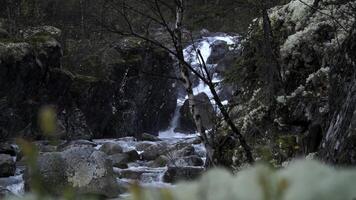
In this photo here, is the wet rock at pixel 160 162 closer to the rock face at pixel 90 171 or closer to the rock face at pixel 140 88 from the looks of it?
the rock face at pixel 90 171

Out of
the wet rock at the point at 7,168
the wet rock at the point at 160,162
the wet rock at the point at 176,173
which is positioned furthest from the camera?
the wet rock at the point at 160,162

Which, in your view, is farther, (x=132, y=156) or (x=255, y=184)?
(x=132, y=156)

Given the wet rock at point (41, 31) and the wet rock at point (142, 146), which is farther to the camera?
the wet rock at point (41, 31)

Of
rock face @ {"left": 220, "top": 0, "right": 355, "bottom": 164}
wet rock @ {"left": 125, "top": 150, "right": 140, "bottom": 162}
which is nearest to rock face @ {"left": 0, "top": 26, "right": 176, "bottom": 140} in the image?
wet rock @ {"left": 125, "top": 150, "right": 140, "bottom": 162}

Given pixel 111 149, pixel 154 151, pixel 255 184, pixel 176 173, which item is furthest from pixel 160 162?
pixel 255 184

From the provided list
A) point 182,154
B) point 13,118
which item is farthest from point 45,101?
point 182,154

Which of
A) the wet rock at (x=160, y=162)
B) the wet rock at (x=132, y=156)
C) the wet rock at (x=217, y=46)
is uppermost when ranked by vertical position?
the wet rock at (x=217, y=46)

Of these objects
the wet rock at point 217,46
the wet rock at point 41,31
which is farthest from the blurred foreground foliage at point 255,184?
the wet rock at point 41,31

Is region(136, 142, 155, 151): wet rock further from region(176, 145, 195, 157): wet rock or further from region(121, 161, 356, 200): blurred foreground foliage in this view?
region(121, 161, 356, 200): blurred foreground foliage

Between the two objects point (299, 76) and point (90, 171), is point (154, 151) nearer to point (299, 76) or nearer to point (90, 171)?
point (90, 171)

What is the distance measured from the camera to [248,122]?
250 inches

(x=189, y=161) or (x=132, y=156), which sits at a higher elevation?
(x=132, y=156)

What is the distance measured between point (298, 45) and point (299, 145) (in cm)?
150

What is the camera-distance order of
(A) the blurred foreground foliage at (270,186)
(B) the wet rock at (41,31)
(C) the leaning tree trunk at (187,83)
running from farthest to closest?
1. (B) the wet rock at (41,31)
2. (C) the leaning tree trunk at (187,83)
3. (A) the blurred foreground foliage at (270,186)
